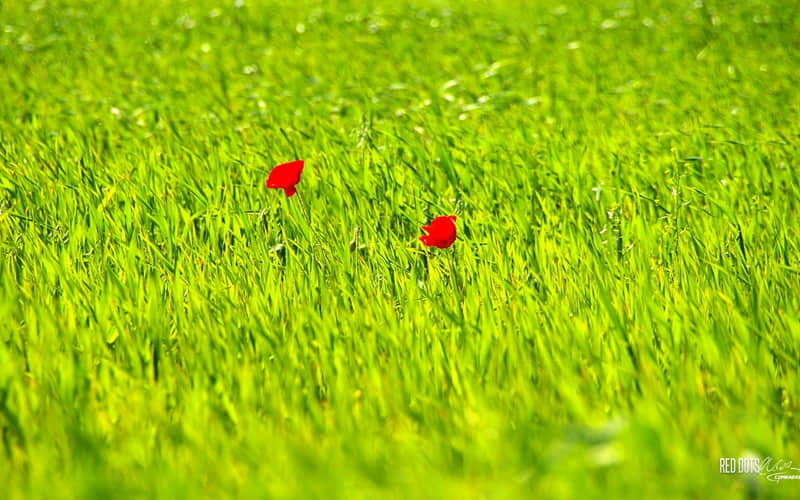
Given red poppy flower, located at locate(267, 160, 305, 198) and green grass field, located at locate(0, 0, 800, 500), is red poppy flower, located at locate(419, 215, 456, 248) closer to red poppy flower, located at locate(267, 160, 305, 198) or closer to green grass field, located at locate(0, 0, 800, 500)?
green grass field, located at locate(0, 0, 800, 500)

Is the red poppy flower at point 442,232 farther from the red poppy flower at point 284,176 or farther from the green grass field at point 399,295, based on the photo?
the red poppy flower at point 284,176

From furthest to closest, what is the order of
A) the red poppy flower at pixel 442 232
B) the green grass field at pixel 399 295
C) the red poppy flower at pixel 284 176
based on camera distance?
1. the red poppy flower at pixel 284 176
2. the red poppy flower at pixel 442 232
3. the green grass field at pixel 399 295

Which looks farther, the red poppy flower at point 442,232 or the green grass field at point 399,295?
the red poppy flower at point 442,232

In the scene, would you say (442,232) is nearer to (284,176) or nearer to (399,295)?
(399,295)

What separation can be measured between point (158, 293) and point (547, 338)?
1.14 metres

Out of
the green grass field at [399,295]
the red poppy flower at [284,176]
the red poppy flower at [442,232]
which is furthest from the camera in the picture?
the red poppy flower at [284,176]

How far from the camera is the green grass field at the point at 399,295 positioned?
158 centimetres

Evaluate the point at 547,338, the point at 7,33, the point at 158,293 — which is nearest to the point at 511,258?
the point at 547,338

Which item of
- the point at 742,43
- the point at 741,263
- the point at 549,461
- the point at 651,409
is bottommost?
the point at 742,43

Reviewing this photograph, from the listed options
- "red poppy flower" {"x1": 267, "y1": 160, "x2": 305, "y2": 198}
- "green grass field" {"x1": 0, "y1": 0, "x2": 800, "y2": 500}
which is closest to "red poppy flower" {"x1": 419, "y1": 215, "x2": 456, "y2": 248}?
"green grass field" {"x1": 0, "y1": 0, "x2": 800, "y2": 500}

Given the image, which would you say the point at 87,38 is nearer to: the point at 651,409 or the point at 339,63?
the point at 339,63

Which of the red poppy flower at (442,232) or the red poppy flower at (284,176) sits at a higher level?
the red poppy flower at (284,176)

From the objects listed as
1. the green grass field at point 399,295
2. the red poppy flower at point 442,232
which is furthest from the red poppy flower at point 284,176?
the red poppy flower at point 442,232

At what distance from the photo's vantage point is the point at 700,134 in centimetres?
418
